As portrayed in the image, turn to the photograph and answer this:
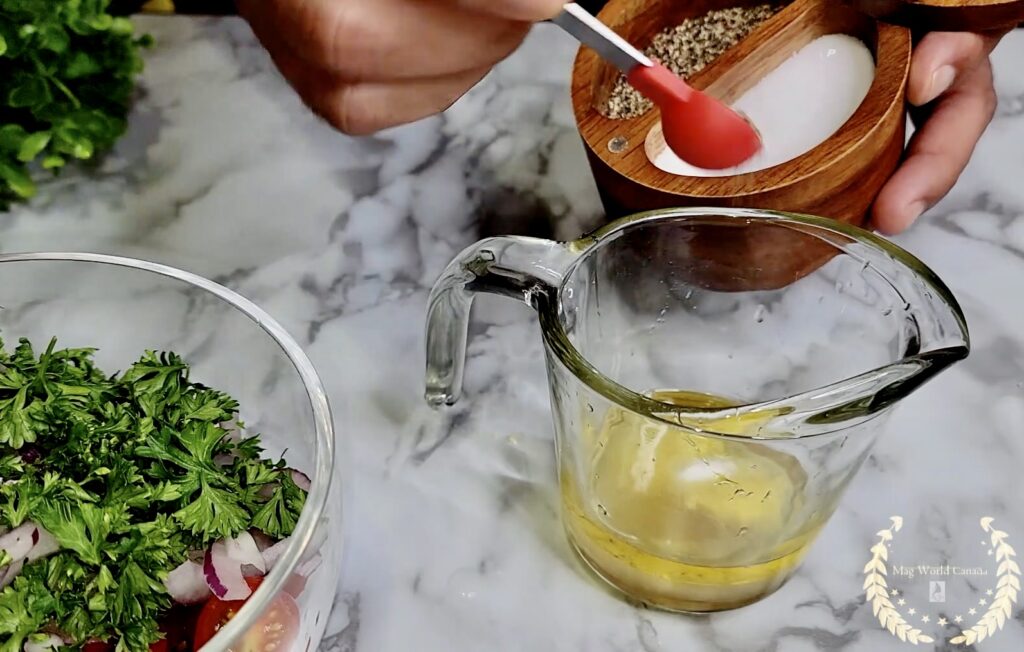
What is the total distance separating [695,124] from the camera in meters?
0.64

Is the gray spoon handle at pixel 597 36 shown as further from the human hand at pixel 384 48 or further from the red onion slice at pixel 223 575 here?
the red onion slice at pixel 223 575

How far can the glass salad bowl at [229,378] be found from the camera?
490mm

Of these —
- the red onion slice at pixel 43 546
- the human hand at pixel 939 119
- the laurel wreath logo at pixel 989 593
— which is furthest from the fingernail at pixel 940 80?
the red onion slice at pixel 43 546

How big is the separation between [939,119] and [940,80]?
0.25ft

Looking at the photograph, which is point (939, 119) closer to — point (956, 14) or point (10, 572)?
point (956, 14)

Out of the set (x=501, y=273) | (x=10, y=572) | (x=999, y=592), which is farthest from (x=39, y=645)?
(x=999, y=592)

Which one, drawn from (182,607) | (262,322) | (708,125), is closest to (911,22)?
(708,125)

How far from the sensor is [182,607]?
512 mm

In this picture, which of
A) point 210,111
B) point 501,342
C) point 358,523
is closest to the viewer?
point 358,523

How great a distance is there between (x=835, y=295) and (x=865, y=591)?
0.56 ft

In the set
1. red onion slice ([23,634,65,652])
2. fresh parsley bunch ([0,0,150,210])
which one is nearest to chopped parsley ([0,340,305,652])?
red onion slice ([23,634,65,652])

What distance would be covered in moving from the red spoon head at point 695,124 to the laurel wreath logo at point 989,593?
0.25 metres

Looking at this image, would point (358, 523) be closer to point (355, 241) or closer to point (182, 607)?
point (182, 607)

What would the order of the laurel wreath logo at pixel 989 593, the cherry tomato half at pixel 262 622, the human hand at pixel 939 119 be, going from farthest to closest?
the human hand at pixel 939 119, the laurel wreath logo at pixel 989 593, the cherry tomato half at pixel 262 622
